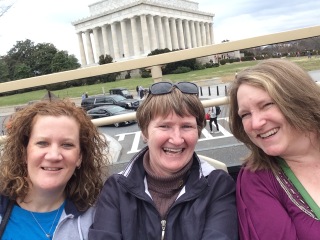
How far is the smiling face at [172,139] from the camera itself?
6.72 feet

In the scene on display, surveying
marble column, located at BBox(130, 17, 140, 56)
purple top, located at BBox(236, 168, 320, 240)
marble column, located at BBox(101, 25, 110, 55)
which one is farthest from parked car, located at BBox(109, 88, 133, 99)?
marble column, located at BBox(101, 25, 110, 55)

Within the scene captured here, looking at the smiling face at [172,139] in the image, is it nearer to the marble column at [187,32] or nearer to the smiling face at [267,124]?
the smiling face at [267,124]

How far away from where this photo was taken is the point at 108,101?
9.66 feet

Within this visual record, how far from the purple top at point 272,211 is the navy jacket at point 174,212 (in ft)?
0.32

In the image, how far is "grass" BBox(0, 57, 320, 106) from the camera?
2.65m

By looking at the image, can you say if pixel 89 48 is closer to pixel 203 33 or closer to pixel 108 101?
pixel 203 33

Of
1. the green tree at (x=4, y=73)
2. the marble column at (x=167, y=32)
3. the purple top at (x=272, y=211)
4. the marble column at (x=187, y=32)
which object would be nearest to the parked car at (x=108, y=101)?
the purple top at (x=272, y=211)

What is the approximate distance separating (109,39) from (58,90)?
6889 cm

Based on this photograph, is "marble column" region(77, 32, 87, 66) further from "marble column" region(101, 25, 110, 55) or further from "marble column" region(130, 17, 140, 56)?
"marble column" region(130, 17, 140, 56)

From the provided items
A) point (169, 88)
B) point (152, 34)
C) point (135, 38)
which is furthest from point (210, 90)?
point (152, 34)

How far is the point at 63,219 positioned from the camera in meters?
2.17

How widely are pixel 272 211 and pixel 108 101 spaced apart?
1656 millimetres

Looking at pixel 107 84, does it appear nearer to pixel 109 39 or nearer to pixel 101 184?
pixel 101 184

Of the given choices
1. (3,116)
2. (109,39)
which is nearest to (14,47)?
(109,39)
